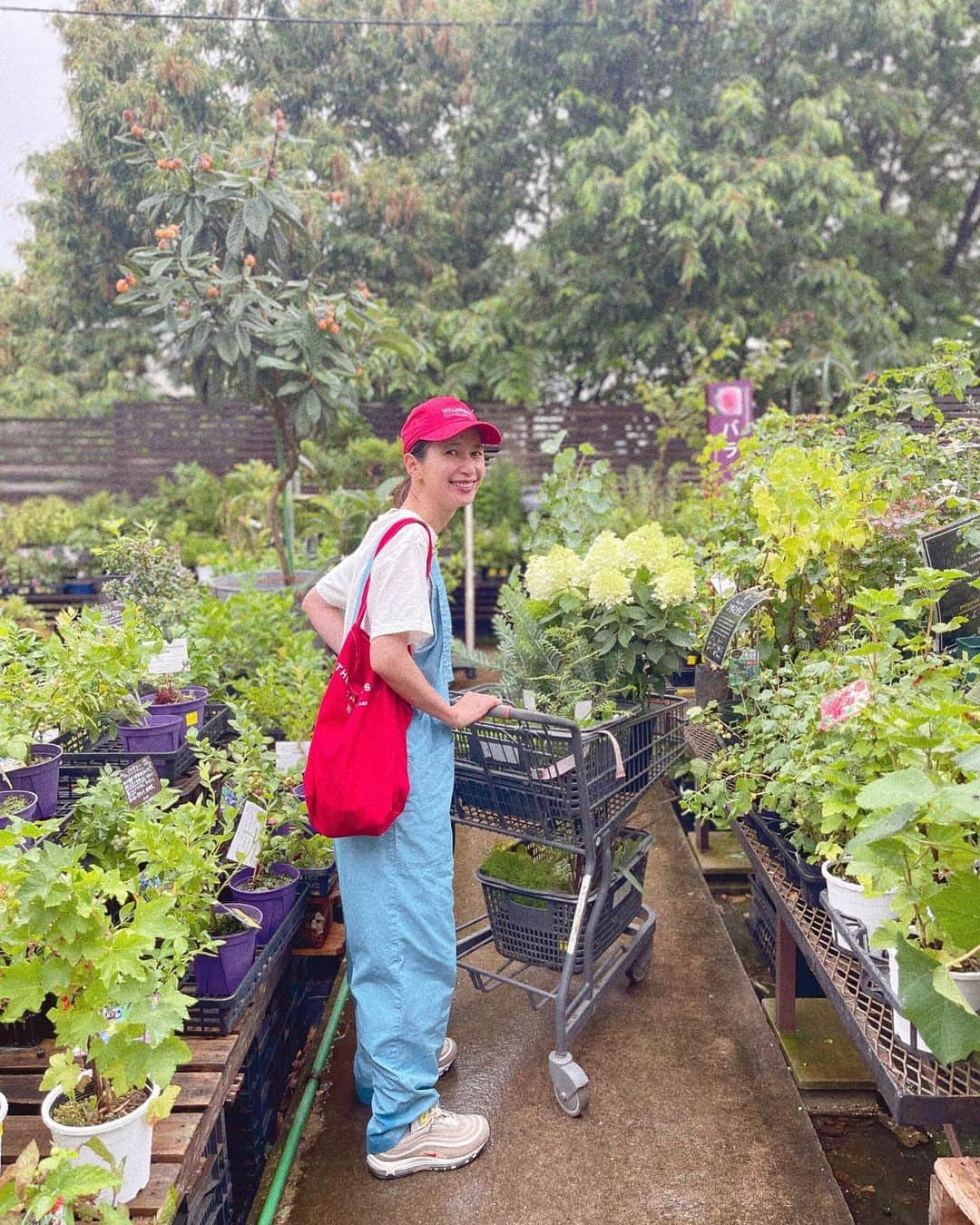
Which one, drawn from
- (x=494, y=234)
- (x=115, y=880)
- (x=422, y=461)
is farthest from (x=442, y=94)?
(x=115, y=880)

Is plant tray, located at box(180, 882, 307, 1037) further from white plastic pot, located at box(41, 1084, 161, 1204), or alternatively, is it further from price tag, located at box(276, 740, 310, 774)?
price tag, located at box(276, 740, 310, 774)

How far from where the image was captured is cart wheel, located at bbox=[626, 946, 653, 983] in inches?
108

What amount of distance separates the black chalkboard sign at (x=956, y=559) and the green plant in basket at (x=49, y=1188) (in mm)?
1994

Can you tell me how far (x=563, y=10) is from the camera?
30.6ft

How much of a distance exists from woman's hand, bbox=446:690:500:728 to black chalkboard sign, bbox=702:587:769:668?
28.9 inches

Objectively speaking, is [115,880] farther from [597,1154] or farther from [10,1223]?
[597,1154]

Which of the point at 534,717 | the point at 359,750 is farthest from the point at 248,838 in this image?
A: the point at 534,717

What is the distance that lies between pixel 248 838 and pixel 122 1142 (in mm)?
848

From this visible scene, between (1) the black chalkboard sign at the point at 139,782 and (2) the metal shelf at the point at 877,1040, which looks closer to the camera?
(2) the metal shelf at the point at 877,1040

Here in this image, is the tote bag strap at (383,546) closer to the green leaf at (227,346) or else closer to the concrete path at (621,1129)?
the concrete path at (621,1129)

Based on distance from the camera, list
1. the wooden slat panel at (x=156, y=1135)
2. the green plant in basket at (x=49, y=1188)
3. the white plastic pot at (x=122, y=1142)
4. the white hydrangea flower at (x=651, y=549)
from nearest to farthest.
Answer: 1. the green plant in basket at (x=49, y=1188)
2. the white plastic pot at (x=122, y=1142)
3. the wooden slat panel at (x=156, y=1135)
4. the white hydrangea flower at (x=651, y=549)

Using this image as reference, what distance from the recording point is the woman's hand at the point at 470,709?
1.99m

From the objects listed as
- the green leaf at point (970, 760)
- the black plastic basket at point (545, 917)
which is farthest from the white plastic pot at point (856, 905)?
the black plastic basket at point (545, 917)

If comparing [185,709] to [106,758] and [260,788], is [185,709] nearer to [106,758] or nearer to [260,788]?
[106,758]
